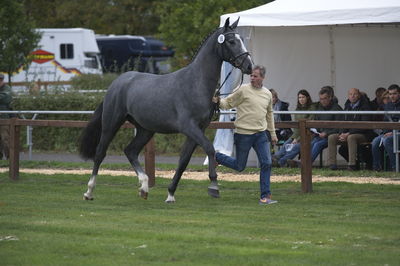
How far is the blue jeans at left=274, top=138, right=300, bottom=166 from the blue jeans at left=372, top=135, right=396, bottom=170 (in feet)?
4.42

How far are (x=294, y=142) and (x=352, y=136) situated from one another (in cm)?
105

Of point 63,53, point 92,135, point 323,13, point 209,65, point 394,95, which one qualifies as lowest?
point 92,135

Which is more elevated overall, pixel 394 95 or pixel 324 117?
pixel 394 95

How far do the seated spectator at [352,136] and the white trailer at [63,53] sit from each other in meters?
21.4

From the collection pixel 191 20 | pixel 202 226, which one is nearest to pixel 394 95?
pixel 202 226

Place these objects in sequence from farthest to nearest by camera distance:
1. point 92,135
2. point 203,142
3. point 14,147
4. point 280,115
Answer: point 280,115 < point 14,147 < point 92,135 < point 203,142

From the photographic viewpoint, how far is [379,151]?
15.8 meters

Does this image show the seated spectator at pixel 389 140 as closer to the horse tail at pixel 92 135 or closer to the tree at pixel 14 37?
the horse tail at pixel 92 135

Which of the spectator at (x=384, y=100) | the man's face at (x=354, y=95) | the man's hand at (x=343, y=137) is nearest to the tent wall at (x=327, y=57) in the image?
the spectator at (x=384, y=100)

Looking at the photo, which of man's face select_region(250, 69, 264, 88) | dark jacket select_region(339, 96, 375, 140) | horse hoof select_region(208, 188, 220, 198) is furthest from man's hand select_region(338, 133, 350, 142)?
horse hoof select_region(208, 188, 220, 198)

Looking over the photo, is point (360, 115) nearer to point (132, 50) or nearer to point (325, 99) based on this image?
point (325, 99)

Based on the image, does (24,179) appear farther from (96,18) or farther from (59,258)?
(96,18)

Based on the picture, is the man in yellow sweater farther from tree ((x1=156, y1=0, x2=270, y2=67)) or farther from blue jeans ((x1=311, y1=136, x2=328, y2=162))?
tree ((x1=156, y1=0, x2=270, y2=67))

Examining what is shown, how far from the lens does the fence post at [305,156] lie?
42.3 ft
